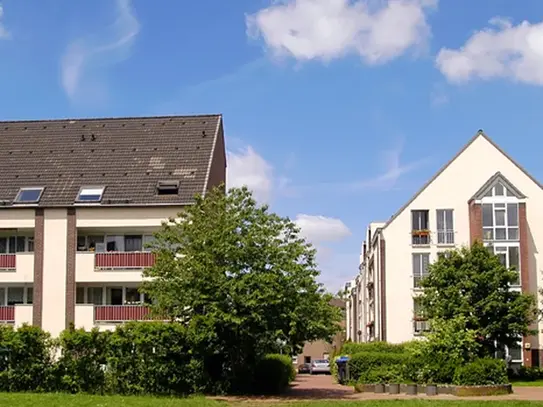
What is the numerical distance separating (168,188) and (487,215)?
73.2ft

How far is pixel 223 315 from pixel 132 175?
15454 mm

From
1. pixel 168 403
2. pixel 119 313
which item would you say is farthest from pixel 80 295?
pixel 168 403

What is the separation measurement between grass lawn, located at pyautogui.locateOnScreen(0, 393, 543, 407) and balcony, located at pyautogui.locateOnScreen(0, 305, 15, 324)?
1435 centimetres

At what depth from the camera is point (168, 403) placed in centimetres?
2555

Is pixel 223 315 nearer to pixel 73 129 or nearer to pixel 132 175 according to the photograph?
pixel 132 175

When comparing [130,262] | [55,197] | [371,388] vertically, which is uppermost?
[55,197]

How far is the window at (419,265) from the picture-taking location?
5608cm

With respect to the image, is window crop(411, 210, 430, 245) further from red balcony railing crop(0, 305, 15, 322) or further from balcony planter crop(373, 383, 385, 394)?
red balcony railing crop(0, 305, 15, 322)

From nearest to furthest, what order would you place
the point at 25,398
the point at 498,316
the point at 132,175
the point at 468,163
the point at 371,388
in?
1. the point at 25,398
2. the point at 371,388
3. the point at 132,175
4. the point at 498,316
5. the point at 468,163

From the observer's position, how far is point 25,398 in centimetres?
2548

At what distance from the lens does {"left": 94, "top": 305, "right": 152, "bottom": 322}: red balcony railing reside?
39.8 metres

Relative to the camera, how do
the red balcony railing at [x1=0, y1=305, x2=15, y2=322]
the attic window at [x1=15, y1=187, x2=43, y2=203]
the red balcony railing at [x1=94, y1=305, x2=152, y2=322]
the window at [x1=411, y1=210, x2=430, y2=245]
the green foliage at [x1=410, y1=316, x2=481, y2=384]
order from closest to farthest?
the green foliage at [x1=410, y1=316, x2=481, y2=384], the red balcony railing at [x1=94, y1=305, x2=152, y2=322], the red balcony railing at [x1=0, y1=305, x2=15, y2=322], the attic window at [x1=15, y1=187, x2=43, y2=203], the window at [x1=411, y1=210, x2=430, y2=245]

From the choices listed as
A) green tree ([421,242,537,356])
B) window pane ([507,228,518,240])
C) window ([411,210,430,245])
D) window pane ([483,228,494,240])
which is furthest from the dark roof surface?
window pane ([507,228,518,240])

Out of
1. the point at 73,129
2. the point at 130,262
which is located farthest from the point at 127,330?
the point at 73,129
